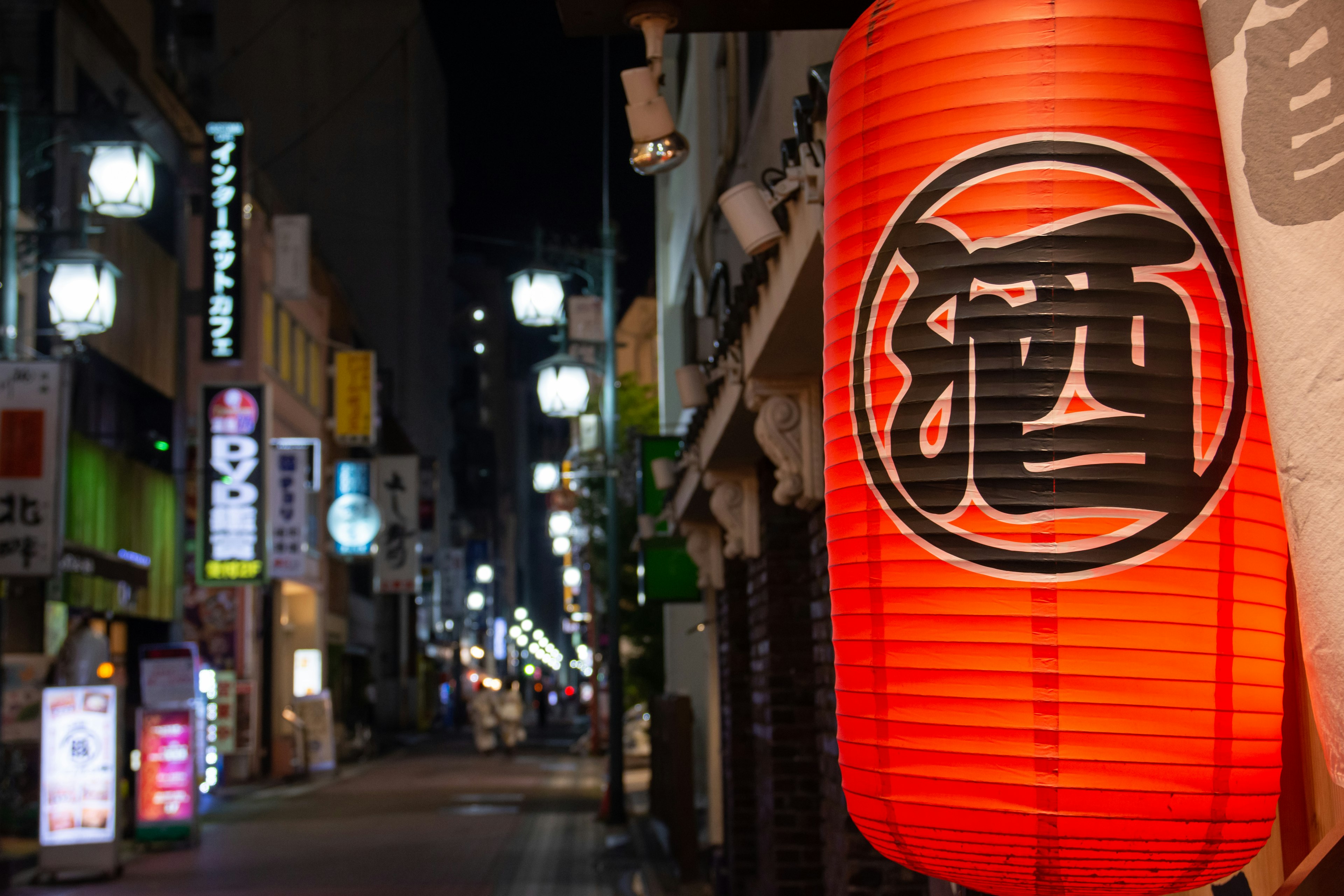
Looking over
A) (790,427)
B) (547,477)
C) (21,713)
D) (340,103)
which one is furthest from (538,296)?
(340,103)

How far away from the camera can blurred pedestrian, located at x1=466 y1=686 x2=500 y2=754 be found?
39062mm

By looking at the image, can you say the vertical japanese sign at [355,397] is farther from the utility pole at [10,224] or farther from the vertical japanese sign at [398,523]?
the utility pole at [10,224]

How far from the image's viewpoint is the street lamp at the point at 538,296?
2177 cm

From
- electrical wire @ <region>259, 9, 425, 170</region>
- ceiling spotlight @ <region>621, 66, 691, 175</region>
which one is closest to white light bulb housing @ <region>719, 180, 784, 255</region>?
ceiling spotlight @ <region>621, 66, 691, 175</region>

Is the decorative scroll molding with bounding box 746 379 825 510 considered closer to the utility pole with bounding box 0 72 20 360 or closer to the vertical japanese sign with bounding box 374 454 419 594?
the utility pole with bounding box 0 72 20 360

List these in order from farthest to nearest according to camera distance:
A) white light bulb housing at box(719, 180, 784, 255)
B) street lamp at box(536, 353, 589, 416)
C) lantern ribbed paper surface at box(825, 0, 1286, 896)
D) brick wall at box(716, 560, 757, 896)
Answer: street lamp at box(536, 353, 589, 416), brick wall at box(716, 560, 757, 896), white light bulb housing at box(719, 180, 784, 255), lantern ribbed paper surface at box(825, 0, 1286, 896)

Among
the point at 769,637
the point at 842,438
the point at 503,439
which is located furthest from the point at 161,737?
the point at 503,439

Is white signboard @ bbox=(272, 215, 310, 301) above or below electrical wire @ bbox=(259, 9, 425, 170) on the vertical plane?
below

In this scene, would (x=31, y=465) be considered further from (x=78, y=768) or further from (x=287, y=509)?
(x=287, y=509)

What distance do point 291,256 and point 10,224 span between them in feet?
54.3

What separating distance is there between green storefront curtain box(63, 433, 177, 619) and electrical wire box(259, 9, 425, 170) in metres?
28.7

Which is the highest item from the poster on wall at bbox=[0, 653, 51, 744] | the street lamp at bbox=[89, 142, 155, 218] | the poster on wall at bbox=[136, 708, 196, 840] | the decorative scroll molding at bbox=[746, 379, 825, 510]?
the street lamp at bbox=[89, 142, 155, 218]

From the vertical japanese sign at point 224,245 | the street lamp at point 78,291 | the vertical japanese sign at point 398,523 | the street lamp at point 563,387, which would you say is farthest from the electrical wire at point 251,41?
the street lamp at point 78,291

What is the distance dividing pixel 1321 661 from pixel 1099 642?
1.34 feet
